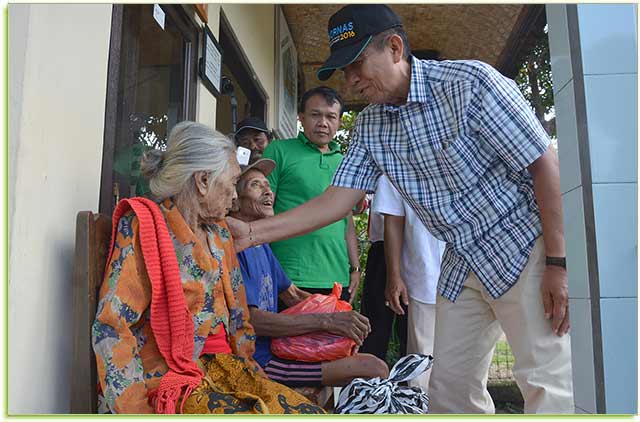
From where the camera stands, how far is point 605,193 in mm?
1243

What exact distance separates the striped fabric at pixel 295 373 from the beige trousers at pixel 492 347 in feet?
1.38

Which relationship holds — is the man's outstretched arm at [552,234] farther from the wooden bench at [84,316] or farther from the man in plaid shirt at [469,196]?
the wooden bench at [84,316]

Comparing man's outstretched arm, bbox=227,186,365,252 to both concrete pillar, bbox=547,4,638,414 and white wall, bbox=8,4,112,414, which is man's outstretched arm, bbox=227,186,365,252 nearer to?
white wall, bbox=8,4,112,414

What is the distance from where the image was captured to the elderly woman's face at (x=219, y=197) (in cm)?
199

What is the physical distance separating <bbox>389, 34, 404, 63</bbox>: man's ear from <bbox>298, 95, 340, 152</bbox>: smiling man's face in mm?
1592

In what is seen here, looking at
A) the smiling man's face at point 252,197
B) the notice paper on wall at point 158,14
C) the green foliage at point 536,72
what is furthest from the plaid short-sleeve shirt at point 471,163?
the green foliage at point 536,72

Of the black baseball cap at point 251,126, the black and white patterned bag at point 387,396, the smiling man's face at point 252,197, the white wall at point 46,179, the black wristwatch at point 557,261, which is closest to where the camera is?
the white wall at point 46,179

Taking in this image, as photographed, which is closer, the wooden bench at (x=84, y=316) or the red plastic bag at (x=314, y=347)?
Result: the wooden bench at (x=84, y=316)

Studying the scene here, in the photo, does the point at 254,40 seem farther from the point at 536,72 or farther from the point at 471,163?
the point at 471,163

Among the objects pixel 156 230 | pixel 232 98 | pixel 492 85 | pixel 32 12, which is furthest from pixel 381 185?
pixel 32 12

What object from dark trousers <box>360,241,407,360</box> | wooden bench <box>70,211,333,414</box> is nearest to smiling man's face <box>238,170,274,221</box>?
wooden bench <box>70,211,333,414</box>

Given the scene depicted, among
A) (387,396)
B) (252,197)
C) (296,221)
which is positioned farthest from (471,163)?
(252,197)

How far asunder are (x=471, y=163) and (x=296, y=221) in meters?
0.67

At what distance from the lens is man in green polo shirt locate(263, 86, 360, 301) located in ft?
11.0
